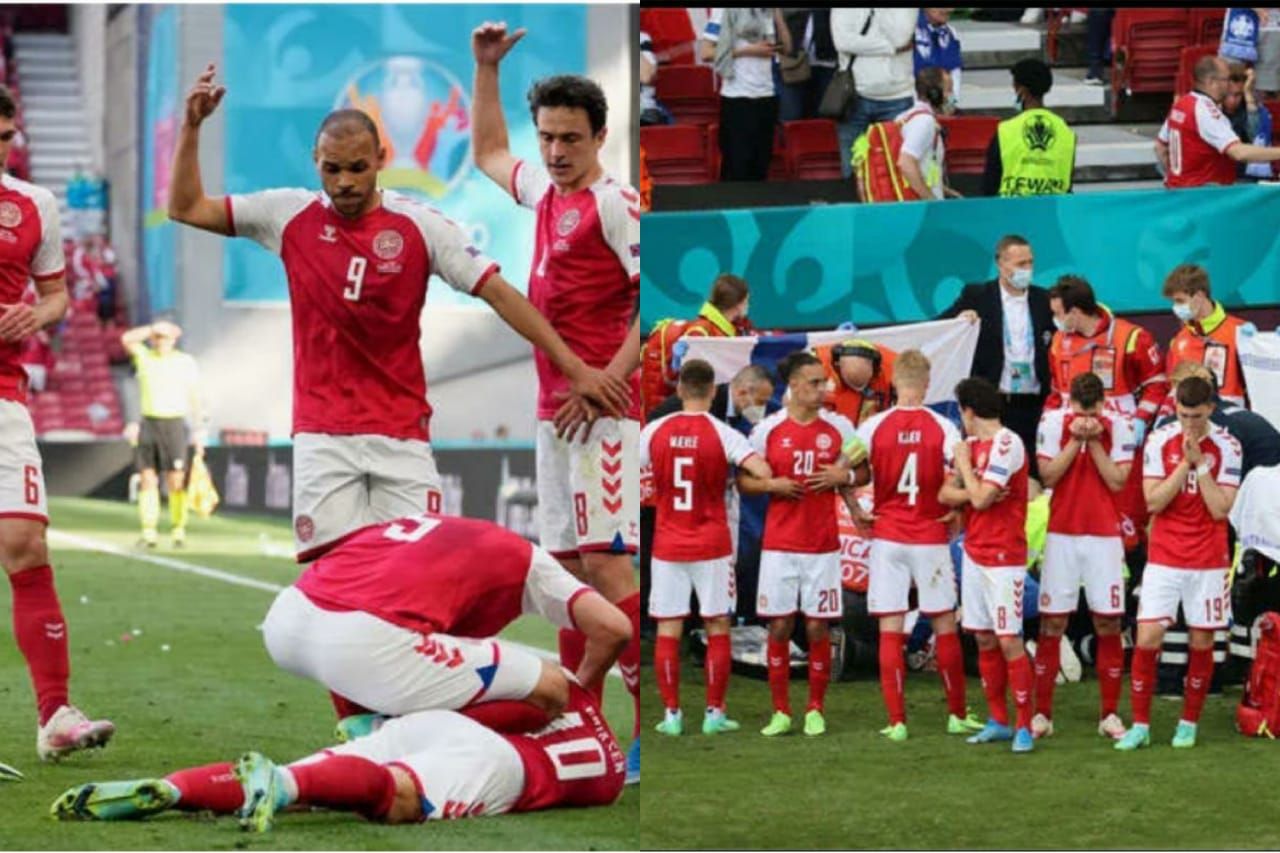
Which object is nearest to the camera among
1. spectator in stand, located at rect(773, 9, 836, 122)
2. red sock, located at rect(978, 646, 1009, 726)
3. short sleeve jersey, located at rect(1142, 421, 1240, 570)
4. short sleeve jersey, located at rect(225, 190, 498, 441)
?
short sleeve jersey, located at rect(225, 190, 498, 441)

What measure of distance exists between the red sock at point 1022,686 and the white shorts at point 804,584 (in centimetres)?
94

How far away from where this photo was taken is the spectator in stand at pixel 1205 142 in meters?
13.2

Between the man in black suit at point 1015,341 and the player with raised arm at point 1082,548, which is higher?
the man in black suit at point 1015,341

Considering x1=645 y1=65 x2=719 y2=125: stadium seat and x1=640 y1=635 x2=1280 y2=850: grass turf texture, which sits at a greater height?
x1=645 y1=65 x2=719 y2=125: stadium seat

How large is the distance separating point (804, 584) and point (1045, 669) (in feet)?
3.44

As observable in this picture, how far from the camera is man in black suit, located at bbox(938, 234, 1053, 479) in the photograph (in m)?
11.5

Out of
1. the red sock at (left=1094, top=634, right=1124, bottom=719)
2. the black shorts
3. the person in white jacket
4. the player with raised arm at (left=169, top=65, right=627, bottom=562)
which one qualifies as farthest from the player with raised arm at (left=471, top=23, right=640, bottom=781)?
the black shorts

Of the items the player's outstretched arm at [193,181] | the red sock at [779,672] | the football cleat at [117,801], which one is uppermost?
the player's outstretched arm at [193,181]

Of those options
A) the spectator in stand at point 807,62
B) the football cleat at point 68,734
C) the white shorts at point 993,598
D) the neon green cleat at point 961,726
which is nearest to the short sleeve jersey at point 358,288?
the football cleat at point 68,734

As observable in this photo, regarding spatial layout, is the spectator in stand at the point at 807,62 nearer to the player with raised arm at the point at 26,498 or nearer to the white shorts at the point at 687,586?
the white shorts at the point at 687,586

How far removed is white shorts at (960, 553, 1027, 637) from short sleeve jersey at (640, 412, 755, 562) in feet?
3.38

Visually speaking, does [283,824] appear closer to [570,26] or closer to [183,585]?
[183,585]

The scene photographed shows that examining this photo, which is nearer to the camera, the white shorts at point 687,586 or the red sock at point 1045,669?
the red sock at point 1045,669

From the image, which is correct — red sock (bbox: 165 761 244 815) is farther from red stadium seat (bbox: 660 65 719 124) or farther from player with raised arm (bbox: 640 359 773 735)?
red stadium seat (bbox: 660 65 719 124)
